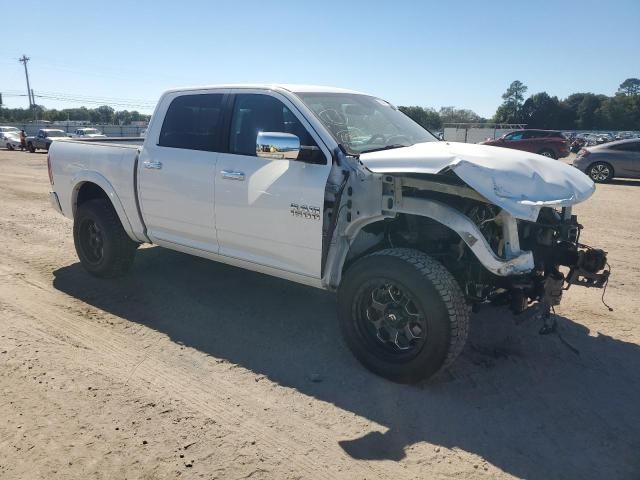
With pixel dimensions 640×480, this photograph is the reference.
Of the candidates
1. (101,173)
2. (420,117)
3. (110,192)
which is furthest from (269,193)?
(420,117)

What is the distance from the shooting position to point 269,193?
4004 mm

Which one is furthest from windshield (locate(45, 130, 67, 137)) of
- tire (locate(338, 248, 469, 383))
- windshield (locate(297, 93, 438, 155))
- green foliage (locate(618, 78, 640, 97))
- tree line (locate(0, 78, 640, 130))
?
green foliage (locate(618, 78, 640, 97))

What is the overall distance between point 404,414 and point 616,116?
10125 centimetres

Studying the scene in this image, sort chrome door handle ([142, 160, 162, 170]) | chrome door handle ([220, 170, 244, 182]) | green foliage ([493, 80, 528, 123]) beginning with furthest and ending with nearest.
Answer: green foliage ([493, 80, 528, 123]) → chrome door handle ([142, 160, 162, 170]) → chrome door handle ([220, 170, 244, 182])

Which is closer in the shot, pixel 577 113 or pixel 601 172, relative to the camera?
pixel 601 172

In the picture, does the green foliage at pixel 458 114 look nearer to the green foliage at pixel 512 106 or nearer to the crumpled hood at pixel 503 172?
the green foliage at pixel 512 106

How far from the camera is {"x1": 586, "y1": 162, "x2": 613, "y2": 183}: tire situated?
15.1m

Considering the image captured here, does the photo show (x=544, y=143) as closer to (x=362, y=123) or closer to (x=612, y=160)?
(x=612, y=160)

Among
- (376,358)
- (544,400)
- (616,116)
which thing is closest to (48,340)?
(376,358)

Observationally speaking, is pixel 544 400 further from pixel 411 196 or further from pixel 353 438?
pixel 411 196

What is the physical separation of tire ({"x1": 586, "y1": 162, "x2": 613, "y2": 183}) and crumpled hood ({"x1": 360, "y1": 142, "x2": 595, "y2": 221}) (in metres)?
13.1

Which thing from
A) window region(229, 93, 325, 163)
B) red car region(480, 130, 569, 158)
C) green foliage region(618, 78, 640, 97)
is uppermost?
green foliage region(618, 78, 640, 97)

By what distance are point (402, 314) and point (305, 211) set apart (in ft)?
3.33

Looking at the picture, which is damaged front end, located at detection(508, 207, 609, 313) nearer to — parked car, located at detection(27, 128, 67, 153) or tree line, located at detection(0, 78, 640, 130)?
parked car, located at detection(27, 128, 67, 153)
